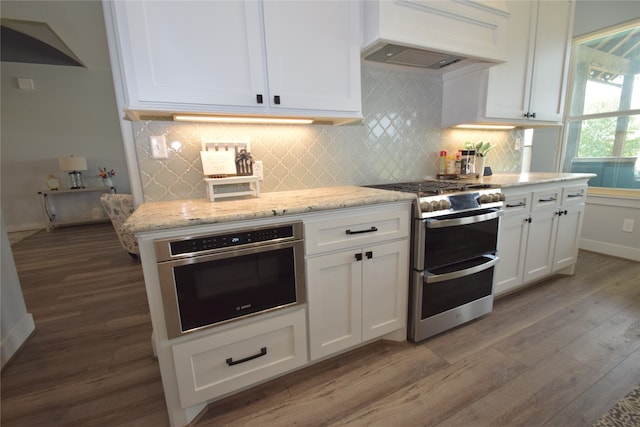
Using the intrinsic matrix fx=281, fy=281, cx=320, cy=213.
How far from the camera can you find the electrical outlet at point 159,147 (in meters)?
1.58

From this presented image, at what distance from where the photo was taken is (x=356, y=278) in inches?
59.8

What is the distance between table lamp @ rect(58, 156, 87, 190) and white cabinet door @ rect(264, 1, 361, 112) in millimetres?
5396

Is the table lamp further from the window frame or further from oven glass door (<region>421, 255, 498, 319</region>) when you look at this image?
the window frame

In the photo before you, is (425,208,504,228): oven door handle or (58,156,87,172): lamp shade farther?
(58,156,87,172): lamp shade

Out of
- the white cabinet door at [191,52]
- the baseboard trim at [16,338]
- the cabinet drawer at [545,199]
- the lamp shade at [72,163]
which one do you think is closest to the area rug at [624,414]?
the cabinet drawer at [545,199]


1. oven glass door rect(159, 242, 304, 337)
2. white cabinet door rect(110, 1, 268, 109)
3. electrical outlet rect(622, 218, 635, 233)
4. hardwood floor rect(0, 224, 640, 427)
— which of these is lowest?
hardwood floor rect(0, 224, 640, 427)

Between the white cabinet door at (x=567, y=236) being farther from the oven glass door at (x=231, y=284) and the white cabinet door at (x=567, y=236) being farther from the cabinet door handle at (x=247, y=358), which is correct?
the cabinet door handle at (x=247, y=358)

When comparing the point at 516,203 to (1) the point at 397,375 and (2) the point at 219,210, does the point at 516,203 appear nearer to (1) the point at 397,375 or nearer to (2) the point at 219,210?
(1) the point at 397,375

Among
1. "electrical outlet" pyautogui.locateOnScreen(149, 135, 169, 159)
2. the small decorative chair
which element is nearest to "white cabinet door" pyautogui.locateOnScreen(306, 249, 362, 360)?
"electrical outlet" pyautogui.locateOnScreen(149, 135, 169, 159)

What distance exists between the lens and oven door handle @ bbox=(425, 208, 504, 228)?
161cm

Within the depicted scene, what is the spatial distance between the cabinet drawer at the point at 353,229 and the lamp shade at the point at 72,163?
5693 millimetres

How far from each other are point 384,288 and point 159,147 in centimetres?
152

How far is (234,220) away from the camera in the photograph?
1176 mm

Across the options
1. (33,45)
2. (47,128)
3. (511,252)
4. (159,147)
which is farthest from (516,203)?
(47,128)
